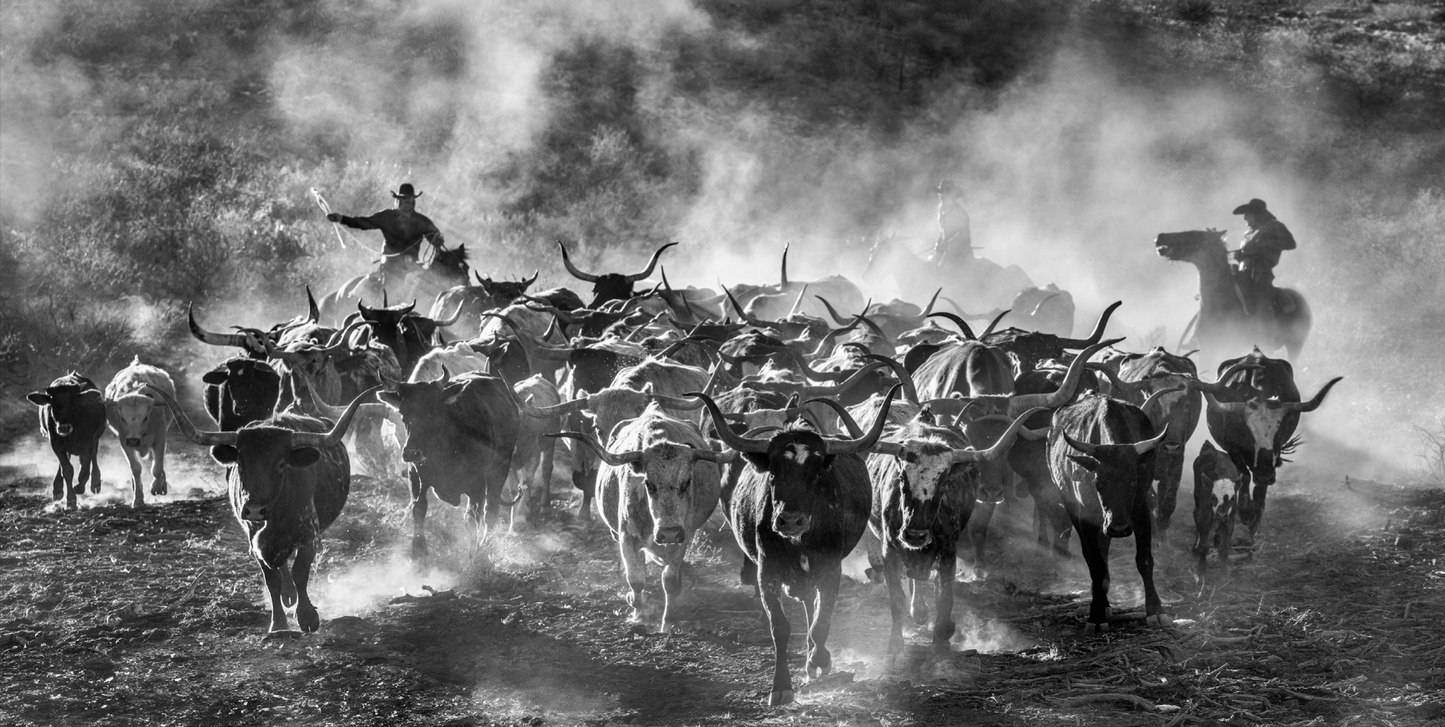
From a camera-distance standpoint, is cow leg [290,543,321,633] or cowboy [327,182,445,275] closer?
cow leg [290,543,321,633]

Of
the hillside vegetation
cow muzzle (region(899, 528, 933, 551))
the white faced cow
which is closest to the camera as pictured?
cow muzzle (region(899, 528, 933, 551))

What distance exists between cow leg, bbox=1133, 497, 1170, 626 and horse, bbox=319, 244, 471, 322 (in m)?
12.8

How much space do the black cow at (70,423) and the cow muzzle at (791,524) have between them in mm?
8738

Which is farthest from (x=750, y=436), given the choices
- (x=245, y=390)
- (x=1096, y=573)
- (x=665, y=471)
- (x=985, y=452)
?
(x=245, y=390)

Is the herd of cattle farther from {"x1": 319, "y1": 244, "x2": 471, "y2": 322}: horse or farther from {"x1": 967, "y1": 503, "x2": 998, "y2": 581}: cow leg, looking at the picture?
{"x1": 319, "y1": 244, "x2": 471, "y2": 322}: horse

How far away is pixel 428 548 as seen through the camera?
11.7 meters

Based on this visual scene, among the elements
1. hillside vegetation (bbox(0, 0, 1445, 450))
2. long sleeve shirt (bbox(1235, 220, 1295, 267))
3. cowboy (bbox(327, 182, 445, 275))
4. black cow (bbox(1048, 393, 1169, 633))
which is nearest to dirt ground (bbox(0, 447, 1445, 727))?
black cow (bbox(1048, 393, 1169, 633))

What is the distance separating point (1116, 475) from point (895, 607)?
187 centimetres

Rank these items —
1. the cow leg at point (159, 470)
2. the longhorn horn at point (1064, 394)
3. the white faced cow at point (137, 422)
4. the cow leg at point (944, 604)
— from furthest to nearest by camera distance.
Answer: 1. the cow leg at point (159, 470)
2. the white faced cow at point (137, 422)
3. the longhorn horn at point (1064, 394)
4. the cow leg at point (944, 604)

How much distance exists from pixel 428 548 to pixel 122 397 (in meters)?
4.08

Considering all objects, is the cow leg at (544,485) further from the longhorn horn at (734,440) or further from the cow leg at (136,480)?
the longhorn horn at (734,440)

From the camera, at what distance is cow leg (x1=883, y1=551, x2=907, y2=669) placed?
8352mm

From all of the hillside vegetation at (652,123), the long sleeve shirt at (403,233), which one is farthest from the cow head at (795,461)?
the hillside vegetation at (652,123)

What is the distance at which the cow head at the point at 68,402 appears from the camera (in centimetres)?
1348
